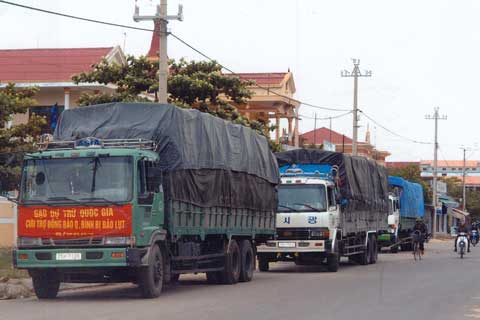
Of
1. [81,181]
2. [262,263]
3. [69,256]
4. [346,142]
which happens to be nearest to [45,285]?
[69,256]

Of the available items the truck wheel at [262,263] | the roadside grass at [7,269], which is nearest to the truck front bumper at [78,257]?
the roadside grass at [7,269]

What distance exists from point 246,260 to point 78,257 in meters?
7.15

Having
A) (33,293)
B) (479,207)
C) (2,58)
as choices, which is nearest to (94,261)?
(33,293)

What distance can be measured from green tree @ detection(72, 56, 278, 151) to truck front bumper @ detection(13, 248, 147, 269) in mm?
17068

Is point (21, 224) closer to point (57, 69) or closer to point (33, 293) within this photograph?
point (33, 293)

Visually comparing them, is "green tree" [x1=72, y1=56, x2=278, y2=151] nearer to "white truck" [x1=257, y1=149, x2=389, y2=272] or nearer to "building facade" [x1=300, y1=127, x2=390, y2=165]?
"white truck" [x1=257, y1=149, x2=389, y2=272]

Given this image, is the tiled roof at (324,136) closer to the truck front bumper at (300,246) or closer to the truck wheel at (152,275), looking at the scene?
the truck front bumper at (300,246)

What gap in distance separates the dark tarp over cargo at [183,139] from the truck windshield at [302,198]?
13.2 feet

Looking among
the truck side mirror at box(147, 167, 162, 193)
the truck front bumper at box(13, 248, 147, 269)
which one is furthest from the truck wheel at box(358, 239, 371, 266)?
the truck front bumper at box(13, 248, 147, 269)

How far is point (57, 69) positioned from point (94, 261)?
27.7 meters

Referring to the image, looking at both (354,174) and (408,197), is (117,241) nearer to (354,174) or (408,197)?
(354,174)

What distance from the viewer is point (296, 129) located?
5928 cm

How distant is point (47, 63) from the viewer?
43.2 metres

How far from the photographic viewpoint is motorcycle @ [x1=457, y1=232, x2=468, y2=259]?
36719mm
